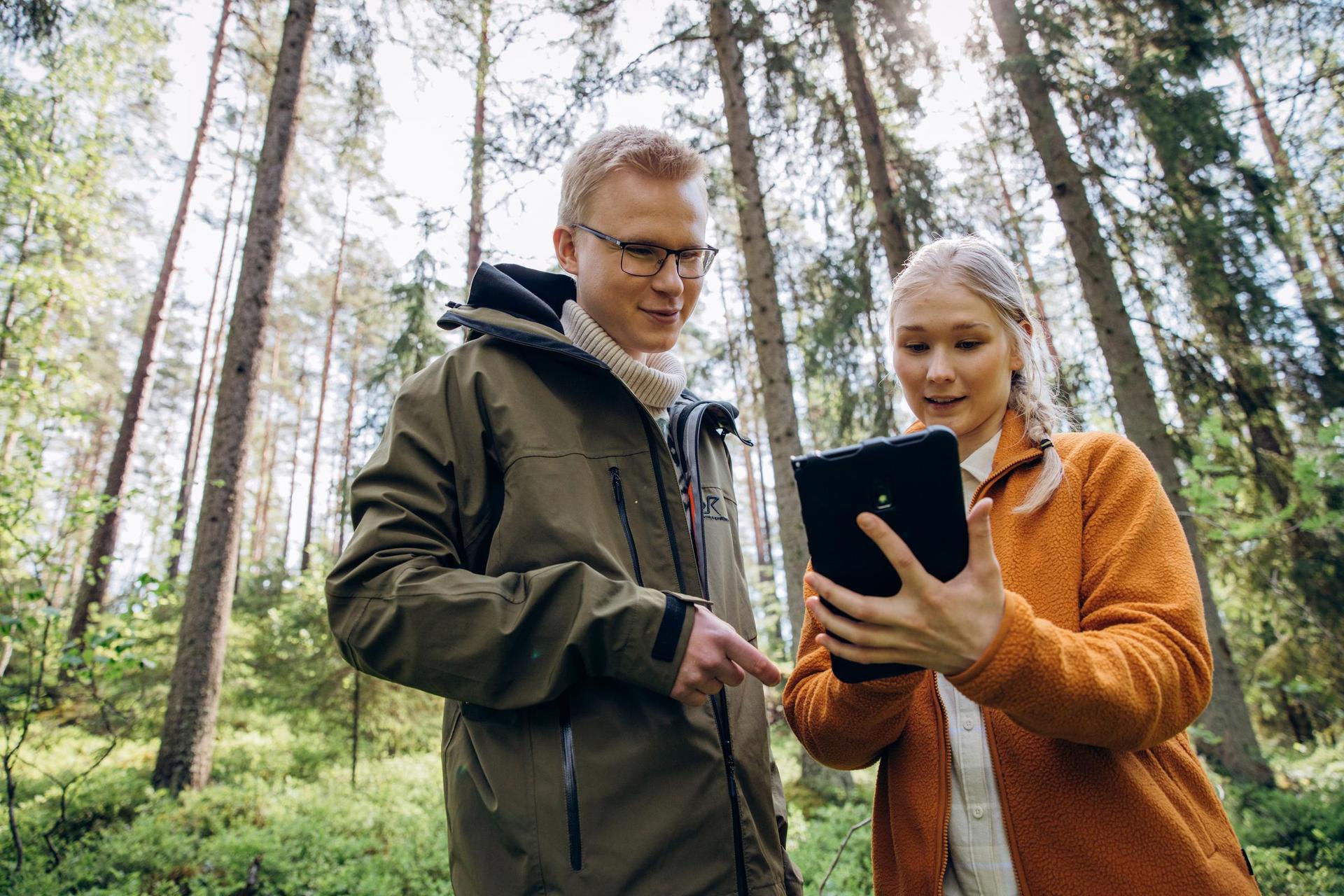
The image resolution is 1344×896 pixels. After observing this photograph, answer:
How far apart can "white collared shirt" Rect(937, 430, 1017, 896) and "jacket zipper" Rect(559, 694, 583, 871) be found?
0.76 metres

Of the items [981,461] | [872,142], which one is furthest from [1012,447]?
[872,142]

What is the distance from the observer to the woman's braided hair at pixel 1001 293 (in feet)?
5.50

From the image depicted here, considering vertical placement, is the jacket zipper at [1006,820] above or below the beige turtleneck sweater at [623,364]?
below

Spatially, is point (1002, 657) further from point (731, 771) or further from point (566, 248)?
point (566, 248)

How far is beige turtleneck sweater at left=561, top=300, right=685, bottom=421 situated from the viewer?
1.94 metres

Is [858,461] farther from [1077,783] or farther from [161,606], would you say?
[161,606]

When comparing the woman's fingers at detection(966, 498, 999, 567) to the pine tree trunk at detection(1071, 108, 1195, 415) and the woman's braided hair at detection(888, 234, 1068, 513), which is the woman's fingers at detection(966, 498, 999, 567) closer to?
the woman's braided hair at detection(888, 234, 1068, 513)

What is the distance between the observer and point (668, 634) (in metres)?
1.38

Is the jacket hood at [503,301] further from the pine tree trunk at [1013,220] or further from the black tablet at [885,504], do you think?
the pine tree trunk at [1013,220]

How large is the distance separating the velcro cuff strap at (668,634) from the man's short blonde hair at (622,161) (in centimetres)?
123

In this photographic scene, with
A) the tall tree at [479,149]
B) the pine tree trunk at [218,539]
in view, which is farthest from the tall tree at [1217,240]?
the pine tree trunk at [218,539]

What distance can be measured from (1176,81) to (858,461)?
30.5 feet

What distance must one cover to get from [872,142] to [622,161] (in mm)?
6991

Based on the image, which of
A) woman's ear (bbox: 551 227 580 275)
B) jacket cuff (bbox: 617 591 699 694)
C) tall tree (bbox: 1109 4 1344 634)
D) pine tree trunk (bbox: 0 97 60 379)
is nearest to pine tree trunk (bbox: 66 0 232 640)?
pine tree trunk (bbox: 0 97 60 379)
